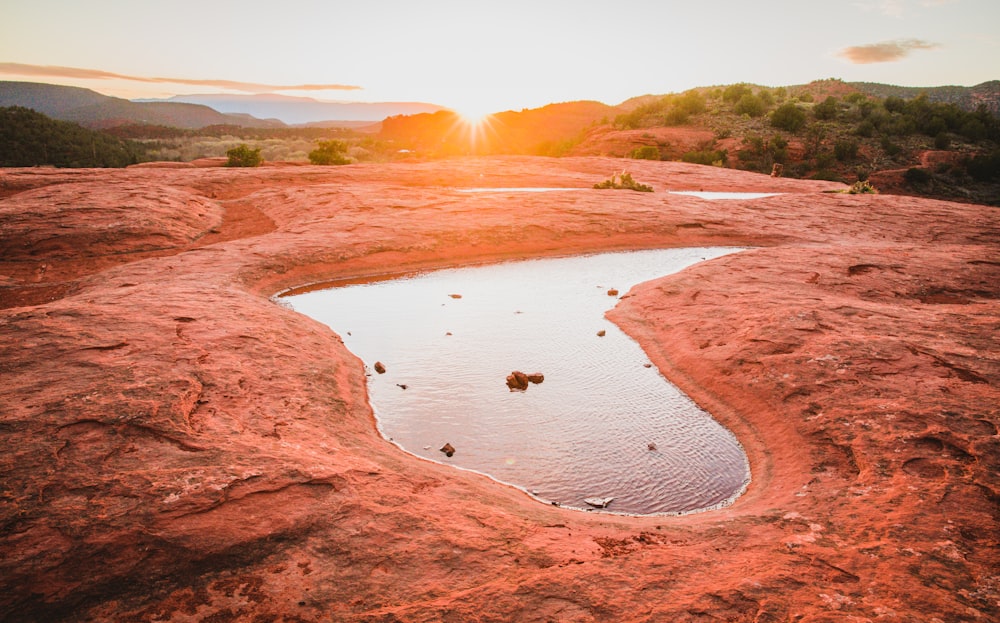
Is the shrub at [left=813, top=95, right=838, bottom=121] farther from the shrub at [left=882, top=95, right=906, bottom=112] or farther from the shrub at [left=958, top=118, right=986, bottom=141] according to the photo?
the shrub at [left=958, top=118, right=986, bottom=141]

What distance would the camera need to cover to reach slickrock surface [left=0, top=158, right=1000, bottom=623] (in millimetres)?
3336

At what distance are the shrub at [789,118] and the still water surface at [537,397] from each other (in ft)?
141

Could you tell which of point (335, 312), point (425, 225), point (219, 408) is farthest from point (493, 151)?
point (219, 408)

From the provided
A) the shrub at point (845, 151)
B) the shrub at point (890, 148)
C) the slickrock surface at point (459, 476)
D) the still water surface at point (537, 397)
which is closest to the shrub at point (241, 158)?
the slickrock surface at point (459, 476)

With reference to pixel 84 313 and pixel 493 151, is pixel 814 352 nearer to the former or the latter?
pixel 84 313

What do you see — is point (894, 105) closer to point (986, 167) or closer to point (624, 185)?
point (986, 167)

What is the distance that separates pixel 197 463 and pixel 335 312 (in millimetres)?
6555

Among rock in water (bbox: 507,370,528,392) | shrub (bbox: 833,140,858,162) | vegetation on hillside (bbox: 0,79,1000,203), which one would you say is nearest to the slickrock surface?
rock in water (bbox: 507,370,528,392)

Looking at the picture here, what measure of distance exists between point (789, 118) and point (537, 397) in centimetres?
4913

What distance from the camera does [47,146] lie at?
3850 cm

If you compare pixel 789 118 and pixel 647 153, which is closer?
pixel 647 153

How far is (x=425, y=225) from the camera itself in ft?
53.1

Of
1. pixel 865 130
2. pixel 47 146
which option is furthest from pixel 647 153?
pixel 47 146

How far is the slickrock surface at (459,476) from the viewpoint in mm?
3336
